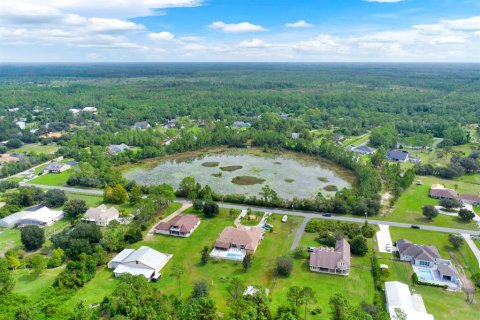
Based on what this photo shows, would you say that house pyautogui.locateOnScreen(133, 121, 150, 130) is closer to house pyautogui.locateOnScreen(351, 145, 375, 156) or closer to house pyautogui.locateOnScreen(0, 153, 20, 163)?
house pyautogui.locateOnScreen(0, 153, 20, 163)

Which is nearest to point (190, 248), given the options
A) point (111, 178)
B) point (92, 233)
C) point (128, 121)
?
point (92, 233)

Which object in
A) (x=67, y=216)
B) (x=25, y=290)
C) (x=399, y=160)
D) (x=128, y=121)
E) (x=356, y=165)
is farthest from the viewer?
(x=128, y=121)

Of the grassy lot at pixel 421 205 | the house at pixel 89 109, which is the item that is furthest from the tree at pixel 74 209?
the house at pixel 89 109

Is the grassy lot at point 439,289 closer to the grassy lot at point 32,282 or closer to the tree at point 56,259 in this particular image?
the grassy lot at point 32,282

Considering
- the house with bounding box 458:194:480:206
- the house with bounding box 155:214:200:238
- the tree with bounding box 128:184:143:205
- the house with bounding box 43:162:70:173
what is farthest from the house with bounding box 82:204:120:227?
the house with bounding box 458:194:480:206

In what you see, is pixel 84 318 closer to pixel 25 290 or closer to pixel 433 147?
pixel 25 290

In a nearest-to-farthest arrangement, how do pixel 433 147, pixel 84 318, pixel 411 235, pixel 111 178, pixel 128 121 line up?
1. pixel 84 318
2. pixel 411 235
3. pixel 111 178
4. pixel 433 147
5. pixel 128 121
